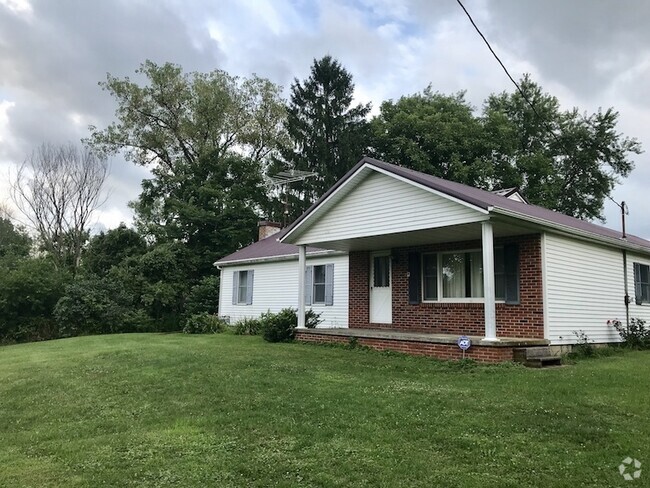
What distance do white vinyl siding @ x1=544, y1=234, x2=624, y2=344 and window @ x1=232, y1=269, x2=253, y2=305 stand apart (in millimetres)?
12465

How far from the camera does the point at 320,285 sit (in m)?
17.7

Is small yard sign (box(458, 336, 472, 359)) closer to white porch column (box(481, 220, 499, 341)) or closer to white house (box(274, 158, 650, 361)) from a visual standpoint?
white house (box(274, 158, 650, 361))

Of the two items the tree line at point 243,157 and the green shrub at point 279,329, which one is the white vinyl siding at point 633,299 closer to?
the green shrub at point 279,329

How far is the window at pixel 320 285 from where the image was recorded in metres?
17.1

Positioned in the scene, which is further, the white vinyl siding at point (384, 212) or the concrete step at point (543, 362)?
the white vinyl siding at point (384, 212)

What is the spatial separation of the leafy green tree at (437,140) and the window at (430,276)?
17.1 metres

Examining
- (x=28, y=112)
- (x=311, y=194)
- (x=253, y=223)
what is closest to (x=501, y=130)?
(x=311, y=194)

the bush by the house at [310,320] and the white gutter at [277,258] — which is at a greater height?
the white gutter at [277,258]

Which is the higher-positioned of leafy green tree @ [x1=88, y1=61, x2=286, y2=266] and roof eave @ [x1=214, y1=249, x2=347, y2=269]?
leafy green tree @ [x1=88, y1=61, x2=286, y2=266]

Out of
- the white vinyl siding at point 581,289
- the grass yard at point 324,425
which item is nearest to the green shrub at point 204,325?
the grass yard at point 324,425

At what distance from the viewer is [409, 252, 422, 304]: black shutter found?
45.2 ft

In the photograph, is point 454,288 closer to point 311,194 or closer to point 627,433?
point 627,433

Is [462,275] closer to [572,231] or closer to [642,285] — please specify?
[572,231]

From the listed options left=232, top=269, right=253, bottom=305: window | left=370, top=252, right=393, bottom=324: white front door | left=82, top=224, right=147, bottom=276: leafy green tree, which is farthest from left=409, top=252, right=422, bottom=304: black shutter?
left=82, top=224, right=147, bottom=276: leafy green tree
